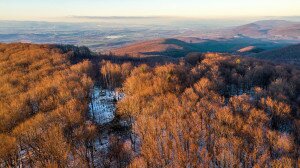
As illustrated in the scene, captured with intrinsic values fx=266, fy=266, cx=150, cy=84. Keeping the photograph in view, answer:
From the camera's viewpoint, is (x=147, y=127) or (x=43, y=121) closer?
(x=43, y=121)

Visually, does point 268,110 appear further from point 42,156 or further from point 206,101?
point 42,156

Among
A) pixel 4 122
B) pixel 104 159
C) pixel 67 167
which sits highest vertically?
pixel 4 122

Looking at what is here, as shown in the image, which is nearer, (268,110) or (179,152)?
(179,152)

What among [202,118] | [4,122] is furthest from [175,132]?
[4,122]

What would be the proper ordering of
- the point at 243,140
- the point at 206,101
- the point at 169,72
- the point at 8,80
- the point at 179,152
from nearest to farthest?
1. the point at 179,152
2. the point at 243,140
3. the point at 206,101
4. the point at 8,80
5. the point at 169,72

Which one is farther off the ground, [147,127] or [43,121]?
[43,121]

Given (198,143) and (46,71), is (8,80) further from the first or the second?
(198,143)

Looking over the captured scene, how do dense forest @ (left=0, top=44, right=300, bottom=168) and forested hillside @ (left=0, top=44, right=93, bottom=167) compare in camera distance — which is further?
dense forest @ (left=0, top=44, right=300, bottom=168)

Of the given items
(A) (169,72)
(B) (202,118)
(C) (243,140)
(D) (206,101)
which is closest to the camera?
(C) (243,140)

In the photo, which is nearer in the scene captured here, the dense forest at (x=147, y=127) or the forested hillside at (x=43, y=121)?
the forested hillside at (x=43, y=121)

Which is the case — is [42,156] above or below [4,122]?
below
